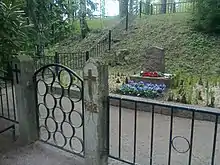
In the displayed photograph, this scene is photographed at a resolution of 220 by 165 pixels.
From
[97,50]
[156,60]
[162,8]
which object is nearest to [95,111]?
[156,60]

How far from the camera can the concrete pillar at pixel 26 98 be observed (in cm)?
320

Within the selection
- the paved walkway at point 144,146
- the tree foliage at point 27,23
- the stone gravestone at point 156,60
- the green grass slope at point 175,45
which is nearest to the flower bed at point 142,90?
the paved walkway at point 144,146

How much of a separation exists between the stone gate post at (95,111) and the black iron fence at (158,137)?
15 cm

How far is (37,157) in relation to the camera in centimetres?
310

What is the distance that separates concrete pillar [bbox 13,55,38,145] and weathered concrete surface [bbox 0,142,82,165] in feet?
0.61

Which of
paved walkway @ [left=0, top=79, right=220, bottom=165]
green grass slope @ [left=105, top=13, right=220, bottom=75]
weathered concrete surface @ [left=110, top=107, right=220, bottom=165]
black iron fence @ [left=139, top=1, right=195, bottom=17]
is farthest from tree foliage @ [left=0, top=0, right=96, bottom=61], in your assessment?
black iron fence @ [left=139, top=1, right=195, bottom=17]

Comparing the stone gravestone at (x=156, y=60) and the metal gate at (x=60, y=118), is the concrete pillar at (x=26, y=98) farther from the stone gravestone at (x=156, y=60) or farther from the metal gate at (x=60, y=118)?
the stone gravestone at (x=156, y=60)

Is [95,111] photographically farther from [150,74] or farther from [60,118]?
[150,74]

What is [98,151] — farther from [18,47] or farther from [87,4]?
[87,4]

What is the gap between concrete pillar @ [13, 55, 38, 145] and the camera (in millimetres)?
3199

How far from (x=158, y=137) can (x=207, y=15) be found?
846 cm

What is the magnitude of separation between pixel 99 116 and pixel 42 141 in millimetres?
1279

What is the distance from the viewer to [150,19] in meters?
15.2

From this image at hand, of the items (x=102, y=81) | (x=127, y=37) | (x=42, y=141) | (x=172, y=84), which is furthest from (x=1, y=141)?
(x=127, y=37)
